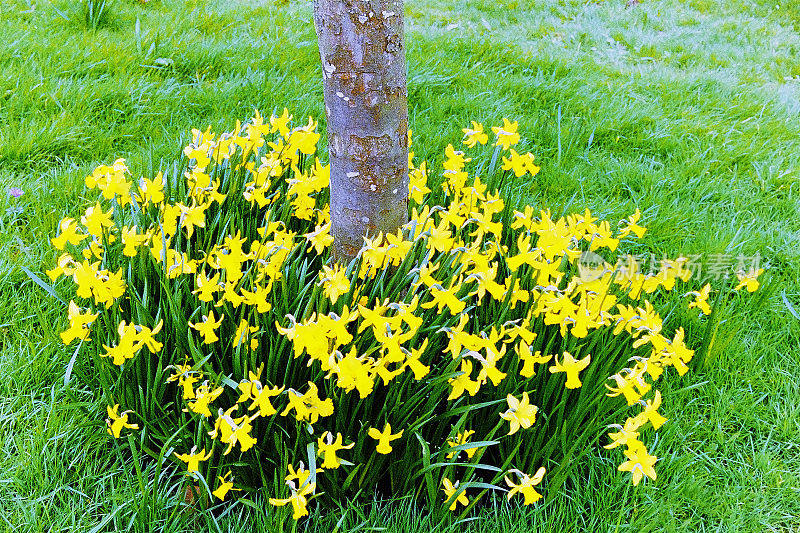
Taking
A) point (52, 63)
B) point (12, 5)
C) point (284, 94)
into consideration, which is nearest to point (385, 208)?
point (284, 94)

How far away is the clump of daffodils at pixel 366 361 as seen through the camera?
1.59m

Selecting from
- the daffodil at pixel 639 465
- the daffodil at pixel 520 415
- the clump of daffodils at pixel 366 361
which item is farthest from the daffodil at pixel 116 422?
the daffodil at pixel 639 465

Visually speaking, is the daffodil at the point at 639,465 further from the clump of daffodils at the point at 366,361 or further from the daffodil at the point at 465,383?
the daffodil at the point at 465,383

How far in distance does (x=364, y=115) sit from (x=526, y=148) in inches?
73.1

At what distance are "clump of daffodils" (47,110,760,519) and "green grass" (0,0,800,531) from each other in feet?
0.44

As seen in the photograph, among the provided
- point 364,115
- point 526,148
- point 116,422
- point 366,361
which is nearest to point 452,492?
point 366,361

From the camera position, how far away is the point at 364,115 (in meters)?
1.89

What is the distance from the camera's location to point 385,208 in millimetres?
2041

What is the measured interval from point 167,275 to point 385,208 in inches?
26.4

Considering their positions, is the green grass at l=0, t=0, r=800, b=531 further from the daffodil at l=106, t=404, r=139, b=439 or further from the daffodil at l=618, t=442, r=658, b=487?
the daffodil at l=618, t=442, r=658, b=487

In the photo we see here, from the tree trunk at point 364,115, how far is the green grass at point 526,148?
86cm

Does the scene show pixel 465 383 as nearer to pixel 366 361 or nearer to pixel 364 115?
pixel 366 361

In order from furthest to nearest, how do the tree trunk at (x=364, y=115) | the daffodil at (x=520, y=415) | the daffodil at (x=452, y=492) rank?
the tree trunk at (x=364, y=115), the daffodil at (x=452, y=492), the daffodil at (x=520, y=415)

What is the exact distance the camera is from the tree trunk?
5.86ft
